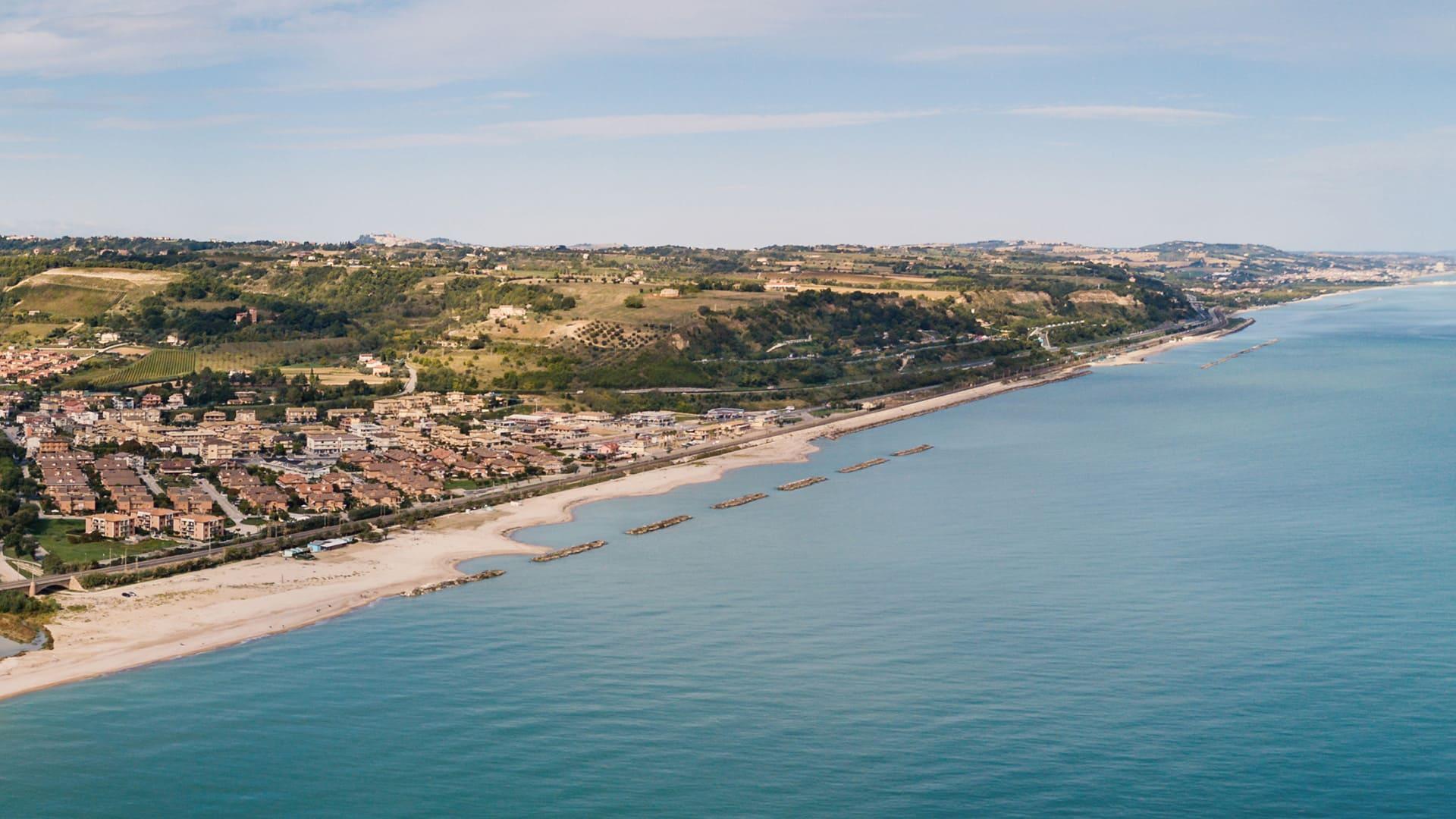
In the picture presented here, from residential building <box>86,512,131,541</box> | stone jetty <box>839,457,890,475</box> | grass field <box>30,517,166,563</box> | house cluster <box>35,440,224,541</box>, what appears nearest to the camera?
grass field <box>30,517,166,563</box>

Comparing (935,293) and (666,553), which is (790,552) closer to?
(666,553)

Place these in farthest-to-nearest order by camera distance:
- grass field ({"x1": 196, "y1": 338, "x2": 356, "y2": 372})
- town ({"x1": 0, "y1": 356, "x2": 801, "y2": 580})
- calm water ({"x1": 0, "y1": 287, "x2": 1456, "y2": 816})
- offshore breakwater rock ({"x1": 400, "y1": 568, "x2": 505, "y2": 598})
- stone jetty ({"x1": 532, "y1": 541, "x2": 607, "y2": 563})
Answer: grass field ({"x1": 196, "y1": 338, "x2": 356, "y2": 372}) → town ({"x1": 0, "y1": 356, "x2": 801, "y2": 580}) → stone jetty ({"x1": 532, "y1": 541, "x2": 607, "y2": 563}) → offshore breakwater rock ({"x1": 400, "y1": 568, "x2": 505, "y2": 598}) → calm water ({"x1": 0, "y1": 287, "x2": 1456, "y2": 816})

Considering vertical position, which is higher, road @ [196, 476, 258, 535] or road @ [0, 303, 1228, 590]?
road @ [196, 476, 258, 535]

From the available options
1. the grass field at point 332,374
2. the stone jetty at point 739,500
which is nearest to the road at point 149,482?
the stone jetty at point 739,500

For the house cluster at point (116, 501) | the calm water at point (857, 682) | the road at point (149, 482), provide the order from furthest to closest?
the road at point (149, 482)
the house cluster at point (116, 501)
the calm water at point (857, 682)

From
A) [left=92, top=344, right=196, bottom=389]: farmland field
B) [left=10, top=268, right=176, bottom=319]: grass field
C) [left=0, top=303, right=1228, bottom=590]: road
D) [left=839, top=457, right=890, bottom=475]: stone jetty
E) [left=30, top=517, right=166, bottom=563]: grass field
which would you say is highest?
[left=10, top=268, right=176, bottom=319]: grass field

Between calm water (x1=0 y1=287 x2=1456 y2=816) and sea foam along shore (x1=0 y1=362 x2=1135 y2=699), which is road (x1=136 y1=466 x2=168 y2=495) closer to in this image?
sea foam along shore (x1=0 y1=362 x2=1135 y2=699)

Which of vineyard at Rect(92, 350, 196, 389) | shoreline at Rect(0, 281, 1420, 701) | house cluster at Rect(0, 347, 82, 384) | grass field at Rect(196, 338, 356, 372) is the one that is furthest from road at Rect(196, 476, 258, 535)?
grass field at Rect(196, 338, 356, 372)

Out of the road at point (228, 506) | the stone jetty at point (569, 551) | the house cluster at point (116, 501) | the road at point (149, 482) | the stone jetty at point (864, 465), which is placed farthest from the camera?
the stone jetty at point (864, 465)

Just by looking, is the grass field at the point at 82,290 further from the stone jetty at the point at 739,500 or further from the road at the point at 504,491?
the stone jetty at the point at 739,500
